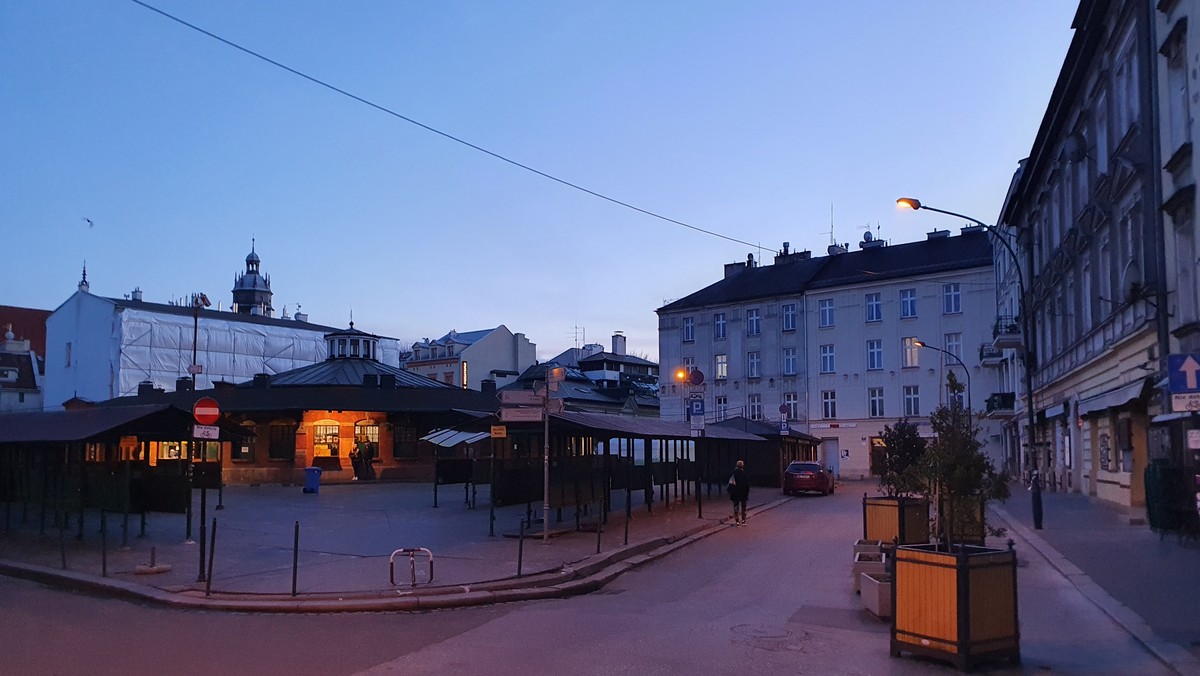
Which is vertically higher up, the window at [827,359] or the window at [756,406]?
the window at [827,359]

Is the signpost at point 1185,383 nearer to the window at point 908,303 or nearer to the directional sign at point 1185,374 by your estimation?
the directional sign at point 1185,374

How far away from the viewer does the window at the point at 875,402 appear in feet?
202

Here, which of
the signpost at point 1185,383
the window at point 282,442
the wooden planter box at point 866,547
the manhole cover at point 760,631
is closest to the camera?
the manhole cover at point 760,631

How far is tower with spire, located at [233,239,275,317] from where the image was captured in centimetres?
11005

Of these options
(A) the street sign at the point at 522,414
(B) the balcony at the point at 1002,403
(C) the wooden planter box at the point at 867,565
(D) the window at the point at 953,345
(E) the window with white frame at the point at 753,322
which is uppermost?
(E) the window with white frame at the point at 753,322

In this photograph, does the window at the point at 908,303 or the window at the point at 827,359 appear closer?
the window at the point at 908,303

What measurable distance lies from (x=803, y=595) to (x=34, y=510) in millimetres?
24499

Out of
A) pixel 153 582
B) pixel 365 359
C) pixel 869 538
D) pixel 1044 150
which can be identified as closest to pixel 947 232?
pixel 1044 150

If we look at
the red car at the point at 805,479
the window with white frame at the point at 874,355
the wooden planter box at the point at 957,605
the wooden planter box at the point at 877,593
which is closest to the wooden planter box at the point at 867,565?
the wooden planter box at the point at 877,593

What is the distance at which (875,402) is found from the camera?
61656 millimetres

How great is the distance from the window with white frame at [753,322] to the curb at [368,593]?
169ft

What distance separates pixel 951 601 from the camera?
345 inches

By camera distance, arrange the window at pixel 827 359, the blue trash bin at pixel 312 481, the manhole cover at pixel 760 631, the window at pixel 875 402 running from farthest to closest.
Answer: the window at pixel 827 359 < the window at pixel 875 402 < the blue trash bin at pixel 312 481 < the manhole cover at pixel 760 631

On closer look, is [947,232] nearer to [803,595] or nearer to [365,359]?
[365,359]
